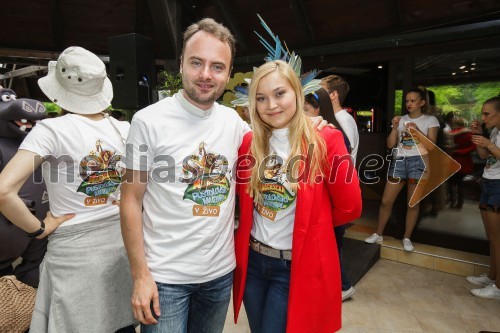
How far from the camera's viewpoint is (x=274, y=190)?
1.44m

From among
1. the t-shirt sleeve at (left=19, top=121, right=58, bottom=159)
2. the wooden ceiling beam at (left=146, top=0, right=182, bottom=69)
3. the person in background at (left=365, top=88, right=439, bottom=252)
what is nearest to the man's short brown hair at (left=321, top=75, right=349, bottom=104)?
the person in background at (left=365, top=88, right=439, bottom=252)

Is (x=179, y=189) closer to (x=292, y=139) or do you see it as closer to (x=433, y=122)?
(x=292, y=139)

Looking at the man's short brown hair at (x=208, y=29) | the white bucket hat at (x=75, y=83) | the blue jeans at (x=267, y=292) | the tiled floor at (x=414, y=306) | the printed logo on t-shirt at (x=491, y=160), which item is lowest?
the tiled floor at (x=414, y=306)

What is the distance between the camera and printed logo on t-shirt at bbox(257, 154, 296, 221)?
141 centimetres

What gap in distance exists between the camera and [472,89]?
3742 millimetres

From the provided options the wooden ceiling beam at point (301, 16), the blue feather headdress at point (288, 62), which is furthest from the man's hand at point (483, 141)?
the wooden ceiling beam at point (301, 16)

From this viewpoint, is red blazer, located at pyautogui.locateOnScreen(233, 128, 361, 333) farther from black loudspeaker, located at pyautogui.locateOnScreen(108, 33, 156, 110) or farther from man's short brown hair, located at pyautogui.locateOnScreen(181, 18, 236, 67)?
black loudspeaker, located at pyautogui.locateOnScreen(108, 33, 156, 110)

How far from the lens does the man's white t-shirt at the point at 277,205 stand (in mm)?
1416

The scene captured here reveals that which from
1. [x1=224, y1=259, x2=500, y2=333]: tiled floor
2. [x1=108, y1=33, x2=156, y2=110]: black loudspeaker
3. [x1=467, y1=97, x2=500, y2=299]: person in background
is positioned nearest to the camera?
[x1=224, y1=259, x2=500, y2=333]: tiled floor

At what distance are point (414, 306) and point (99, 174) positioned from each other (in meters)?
2.89

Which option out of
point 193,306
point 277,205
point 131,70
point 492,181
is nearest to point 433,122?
point 492,181

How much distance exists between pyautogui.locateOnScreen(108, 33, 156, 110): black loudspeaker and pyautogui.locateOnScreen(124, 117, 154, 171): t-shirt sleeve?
12.4 ft

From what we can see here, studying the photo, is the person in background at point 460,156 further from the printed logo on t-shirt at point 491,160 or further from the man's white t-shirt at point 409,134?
the printed logo on t-shirt at point 491,160

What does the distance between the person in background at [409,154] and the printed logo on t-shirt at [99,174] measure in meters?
3.38
